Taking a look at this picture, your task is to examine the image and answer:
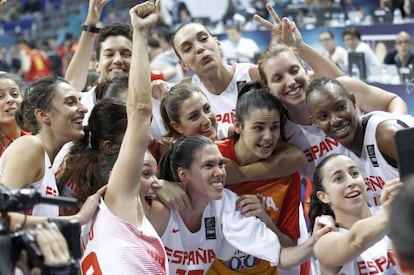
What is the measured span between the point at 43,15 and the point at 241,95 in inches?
674

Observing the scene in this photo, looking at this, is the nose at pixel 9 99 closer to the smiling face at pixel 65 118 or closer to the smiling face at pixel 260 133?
the smiling face at pixel 65 118

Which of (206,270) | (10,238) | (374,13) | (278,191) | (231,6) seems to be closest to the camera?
(10,238)

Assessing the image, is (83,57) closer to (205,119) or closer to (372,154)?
(205,119)

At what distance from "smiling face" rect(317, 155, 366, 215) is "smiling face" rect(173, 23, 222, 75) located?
108cm

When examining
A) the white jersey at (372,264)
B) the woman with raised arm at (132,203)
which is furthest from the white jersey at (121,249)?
the white jersey at (372,264)

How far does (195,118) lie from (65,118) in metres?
0.65

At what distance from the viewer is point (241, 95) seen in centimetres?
414

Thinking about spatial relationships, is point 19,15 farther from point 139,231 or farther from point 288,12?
point 139,231

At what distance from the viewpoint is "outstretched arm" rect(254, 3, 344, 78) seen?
441 cm

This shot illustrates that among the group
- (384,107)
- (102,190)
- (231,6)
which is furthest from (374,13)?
(102,190)

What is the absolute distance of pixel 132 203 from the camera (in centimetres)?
316

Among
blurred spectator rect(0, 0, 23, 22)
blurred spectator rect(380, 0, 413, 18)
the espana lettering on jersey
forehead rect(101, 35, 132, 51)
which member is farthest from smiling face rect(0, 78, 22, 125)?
blurred spectator rect(0, 0, 23, 22)

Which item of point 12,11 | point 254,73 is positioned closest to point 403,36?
point 254,73

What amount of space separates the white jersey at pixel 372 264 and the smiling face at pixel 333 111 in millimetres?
497
